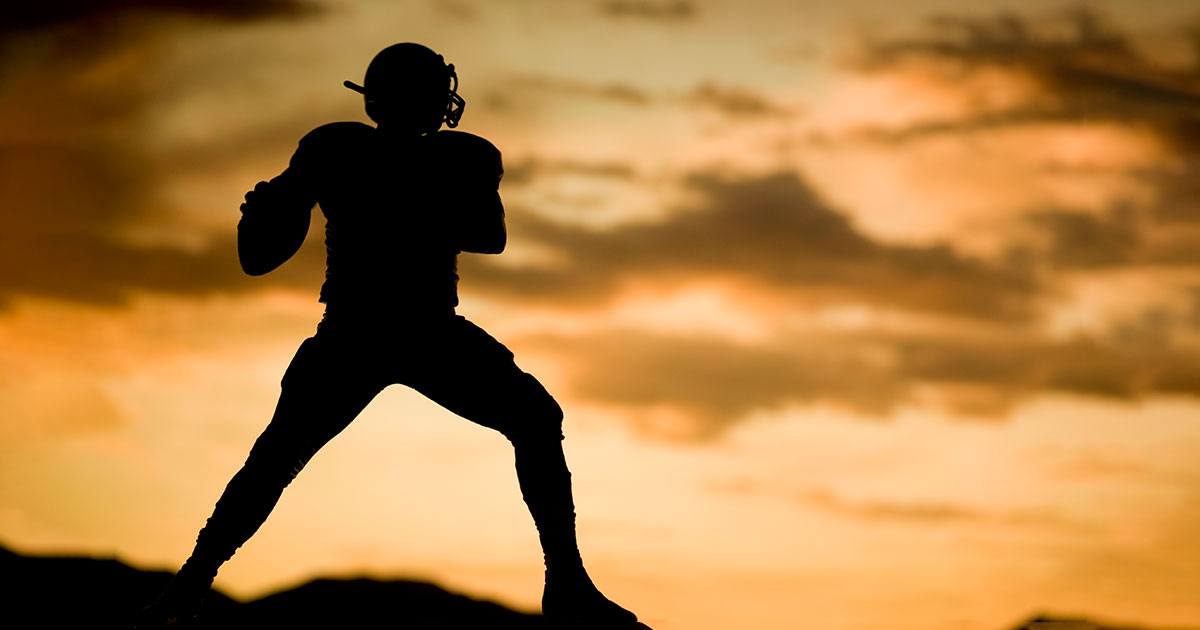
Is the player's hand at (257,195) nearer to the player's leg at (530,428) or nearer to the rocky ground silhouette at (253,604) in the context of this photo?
the player's leg at (530,428)

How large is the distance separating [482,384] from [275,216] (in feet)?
4.69

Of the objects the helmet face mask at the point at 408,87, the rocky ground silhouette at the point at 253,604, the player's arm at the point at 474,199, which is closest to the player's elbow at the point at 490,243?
the player's arm at the point at 474,199

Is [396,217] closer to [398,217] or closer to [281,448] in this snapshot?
[398,217]

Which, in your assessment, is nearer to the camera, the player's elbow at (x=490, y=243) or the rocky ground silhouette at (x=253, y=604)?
the player's elbow at (x=490, y=243)

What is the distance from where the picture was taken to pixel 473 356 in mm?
6570

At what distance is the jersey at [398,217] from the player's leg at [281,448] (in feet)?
1.07

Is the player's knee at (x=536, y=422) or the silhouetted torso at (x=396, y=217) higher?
the silhouetted torso at (x=396, y=217)

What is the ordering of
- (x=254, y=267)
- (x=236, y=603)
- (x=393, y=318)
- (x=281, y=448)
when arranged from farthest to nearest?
(x=236, y=603), (x=254, y=267), (x=281, y=448), (x=393, y=318)

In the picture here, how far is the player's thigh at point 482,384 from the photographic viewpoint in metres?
6.55

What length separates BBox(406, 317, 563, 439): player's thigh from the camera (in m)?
6.55

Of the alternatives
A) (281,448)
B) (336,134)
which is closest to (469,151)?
(336,134)

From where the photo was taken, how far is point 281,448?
21.8ft

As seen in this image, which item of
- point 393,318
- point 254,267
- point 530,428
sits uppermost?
point 254,267

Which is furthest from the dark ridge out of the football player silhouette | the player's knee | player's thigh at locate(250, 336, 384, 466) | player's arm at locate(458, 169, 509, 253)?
player's arm at locate(458, 169, 509, 253)
